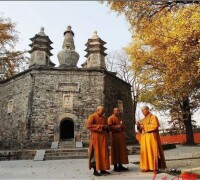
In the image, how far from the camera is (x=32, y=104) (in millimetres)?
17531

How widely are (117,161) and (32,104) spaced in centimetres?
1189

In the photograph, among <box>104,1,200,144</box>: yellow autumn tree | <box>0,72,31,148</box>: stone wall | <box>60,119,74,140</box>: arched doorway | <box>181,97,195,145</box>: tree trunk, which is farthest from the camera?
<box>181,97,195,145</box>: tree trunk

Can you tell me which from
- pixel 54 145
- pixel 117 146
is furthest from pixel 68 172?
pixel 54 145

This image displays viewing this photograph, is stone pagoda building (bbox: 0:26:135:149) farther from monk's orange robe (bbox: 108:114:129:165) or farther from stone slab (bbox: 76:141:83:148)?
monk's orange robe (bbox: 108:114:129:165)

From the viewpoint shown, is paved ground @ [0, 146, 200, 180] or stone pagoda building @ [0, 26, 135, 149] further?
stone pagoda building @ [0, 26, 135, 149]

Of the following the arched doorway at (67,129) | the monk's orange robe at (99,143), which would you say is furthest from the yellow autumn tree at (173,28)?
the arched doorway at (67,129)

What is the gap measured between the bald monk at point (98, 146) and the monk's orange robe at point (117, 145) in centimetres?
35

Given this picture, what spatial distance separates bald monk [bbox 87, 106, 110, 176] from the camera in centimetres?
639

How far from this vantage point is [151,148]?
644cm

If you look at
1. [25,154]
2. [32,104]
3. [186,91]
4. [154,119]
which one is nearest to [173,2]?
[154,119]

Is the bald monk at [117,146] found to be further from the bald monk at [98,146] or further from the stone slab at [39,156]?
the stone slab at [39,156]

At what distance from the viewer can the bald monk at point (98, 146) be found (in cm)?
639

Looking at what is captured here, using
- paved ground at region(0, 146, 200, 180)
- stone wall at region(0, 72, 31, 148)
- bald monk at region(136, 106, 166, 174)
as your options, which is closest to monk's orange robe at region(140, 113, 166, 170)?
bald monk at region(136, 106, 166, 174)

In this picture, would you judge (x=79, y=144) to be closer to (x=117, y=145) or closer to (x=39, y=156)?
(x=39, y=156)
